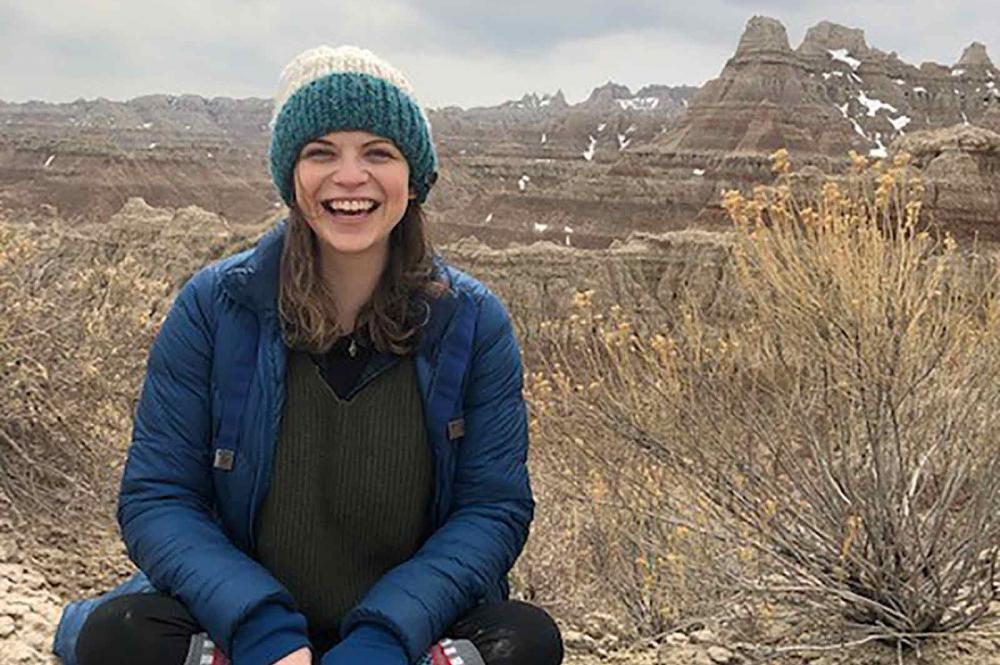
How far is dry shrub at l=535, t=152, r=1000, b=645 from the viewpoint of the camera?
312 centimetres

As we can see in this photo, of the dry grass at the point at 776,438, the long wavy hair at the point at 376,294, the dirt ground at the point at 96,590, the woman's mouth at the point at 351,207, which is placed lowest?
the dirt ground at the point at 96,590

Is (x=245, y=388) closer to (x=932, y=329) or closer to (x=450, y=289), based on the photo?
(x=450, y=289)

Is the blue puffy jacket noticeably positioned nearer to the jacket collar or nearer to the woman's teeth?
the jacket collar

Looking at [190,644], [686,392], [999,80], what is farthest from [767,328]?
[999,80]

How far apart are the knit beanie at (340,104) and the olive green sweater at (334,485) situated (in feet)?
1.35

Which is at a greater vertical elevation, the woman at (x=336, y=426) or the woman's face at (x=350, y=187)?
the woman's face at (x=350, y=187)

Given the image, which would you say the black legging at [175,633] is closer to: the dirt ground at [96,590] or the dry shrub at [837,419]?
the dirt ground at [96,590]

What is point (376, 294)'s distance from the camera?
201 cm

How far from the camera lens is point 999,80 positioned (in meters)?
63.5

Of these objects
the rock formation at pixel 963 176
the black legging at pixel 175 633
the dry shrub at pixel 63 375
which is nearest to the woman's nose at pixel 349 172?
the black legging at pixel 175 633

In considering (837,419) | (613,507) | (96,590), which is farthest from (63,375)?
→ (837,419)

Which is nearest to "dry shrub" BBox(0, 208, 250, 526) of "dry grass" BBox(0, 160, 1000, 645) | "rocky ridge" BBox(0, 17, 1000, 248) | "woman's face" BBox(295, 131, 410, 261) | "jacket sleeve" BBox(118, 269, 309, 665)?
"dry grass" BBox(0, 160, 1000, 645)

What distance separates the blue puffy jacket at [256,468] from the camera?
1762 millimetres

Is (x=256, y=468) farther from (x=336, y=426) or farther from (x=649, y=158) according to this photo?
(x=649, y=158)
